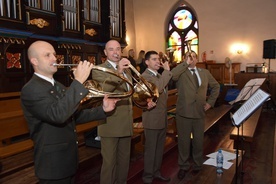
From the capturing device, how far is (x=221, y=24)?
1033 cm

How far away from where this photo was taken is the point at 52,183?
1662 millimetres

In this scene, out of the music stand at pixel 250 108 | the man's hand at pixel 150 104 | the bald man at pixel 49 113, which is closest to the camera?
the bald man at pixel 49 113

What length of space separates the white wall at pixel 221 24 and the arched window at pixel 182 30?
11.7 inches

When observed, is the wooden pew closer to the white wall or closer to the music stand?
the music stand

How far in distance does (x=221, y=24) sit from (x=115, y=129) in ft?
30.1

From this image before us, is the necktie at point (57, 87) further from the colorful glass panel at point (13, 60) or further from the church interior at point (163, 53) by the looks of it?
the colorful glass panel at point (13, 60)

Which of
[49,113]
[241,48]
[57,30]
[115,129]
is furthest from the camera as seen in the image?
[241,48]

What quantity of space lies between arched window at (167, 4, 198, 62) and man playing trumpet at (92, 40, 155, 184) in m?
9.11

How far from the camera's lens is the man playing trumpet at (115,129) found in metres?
2.37

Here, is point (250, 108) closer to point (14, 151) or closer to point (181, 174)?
point (181, 174)

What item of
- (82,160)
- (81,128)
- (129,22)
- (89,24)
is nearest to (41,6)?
(89,24)

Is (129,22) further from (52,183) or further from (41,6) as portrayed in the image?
(52,183)

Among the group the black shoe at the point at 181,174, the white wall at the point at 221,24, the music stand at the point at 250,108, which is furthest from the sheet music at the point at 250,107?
the white wall at the point at 221,24

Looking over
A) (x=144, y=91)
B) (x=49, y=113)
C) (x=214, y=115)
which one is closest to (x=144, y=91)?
(x=144, y=91)
